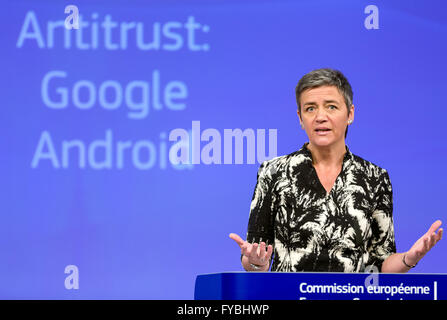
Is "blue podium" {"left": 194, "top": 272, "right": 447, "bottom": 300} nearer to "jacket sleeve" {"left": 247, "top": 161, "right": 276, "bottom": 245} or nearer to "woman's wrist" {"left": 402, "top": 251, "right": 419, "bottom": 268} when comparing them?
"woman's wrist" {"left": 402, "top": 251, "right": 419, "bottom": 268}

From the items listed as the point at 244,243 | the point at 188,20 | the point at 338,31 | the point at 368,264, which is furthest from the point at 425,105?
the point at 244,243

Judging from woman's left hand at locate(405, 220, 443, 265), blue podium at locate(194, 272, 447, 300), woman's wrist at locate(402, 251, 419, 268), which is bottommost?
blue podium at locate(194, 272, 447, 300)

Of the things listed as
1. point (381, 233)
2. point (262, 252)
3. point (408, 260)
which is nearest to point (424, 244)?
point (408, 260)

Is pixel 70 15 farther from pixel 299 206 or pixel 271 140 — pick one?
pixel 299 206

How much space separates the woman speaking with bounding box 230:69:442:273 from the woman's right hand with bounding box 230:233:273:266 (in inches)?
3.5

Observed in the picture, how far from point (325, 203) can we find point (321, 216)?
54mm

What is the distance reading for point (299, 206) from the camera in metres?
2.27

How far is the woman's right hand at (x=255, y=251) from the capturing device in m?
1.99

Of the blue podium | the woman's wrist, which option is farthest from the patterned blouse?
the blue podium

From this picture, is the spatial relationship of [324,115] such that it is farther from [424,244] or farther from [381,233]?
[424,244]

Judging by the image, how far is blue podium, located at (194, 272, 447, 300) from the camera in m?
1.66

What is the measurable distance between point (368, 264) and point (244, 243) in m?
0.49

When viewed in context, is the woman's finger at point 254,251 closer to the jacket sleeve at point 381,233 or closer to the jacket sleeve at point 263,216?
the jacket sleeve at point 263,216

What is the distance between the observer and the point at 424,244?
202 centimetres
